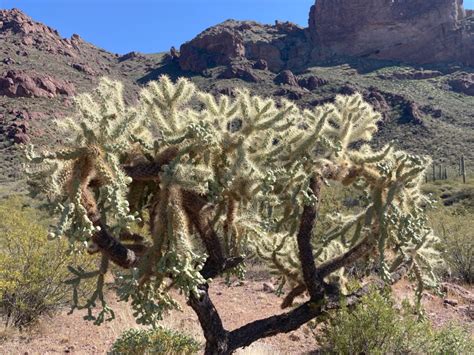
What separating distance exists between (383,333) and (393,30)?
11369 centimetres

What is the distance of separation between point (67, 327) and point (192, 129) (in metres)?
5.84

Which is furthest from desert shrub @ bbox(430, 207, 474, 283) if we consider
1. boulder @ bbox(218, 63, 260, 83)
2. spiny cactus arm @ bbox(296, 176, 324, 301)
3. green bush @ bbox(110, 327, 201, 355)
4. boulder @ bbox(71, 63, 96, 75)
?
boulder @ bbox(71, 63, 96, 75)

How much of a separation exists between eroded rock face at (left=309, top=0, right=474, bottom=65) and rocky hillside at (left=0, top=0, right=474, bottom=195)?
0.23m

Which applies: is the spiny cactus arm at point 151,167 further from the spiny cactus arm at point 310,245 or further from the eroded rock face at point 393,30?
the eroded rock face at point 393,30

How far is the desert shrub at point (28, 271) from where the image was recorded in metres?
8.23

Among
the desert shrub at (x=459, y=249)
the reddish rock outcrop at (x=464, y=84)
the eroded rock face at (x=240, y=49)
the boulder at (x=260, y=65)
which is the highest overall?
the eroded rock face at (x=240, y=49)

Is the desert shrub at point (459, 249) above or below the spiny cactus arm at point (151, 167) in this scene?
below

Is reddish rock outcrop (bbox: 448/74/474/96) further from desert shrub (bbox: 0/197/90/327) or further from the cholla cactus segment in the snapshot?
the cholla cactus segment

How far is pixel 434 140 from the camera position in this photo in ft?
163

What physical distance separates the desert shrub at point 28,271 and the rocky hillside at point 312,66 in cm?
2948

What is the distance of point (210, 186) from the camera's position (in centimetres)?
417

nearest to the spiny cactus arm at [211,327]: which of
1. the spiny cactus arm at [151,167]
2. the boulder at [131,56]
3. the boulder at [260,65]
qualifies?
the spiny cactus arm at [151,167]

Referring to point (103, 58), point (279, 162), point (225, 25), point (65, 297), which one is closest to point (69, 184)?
point (279, 162)

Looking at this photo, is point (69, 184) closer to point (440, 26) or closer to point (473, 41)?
point (473, 41)
